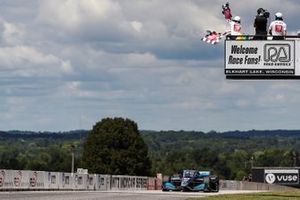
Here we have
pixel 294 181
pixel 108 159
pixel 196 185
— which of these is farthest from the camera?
pixel 294 181

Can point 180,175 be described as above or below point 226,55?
below

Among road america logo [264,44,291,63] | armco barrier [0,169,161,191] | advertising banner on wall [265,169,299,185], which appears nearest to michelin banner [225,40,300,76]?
road america logo [264,44,291,63]

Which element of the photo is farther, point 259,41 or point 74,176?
point 74,176

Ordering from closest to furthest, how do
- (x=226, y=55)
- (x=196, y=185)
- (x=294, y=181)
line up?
(x=226, y=55), (x=196, y=185), (x=294, y=181)

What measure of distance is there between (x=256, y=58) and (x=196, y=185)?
2290 centimetres

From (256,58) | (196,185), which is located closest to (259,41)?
(256,58)

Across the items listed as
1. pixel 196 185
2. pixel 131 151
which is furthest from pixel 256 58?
pixel 131 151

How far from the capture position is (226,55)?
38125 mm

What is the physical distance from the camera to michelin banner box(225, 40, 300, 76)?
3819 cm

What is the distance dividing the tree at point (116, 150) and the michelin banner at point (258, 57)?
75391 millimetres

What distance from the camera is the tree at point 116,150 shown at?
114 metres

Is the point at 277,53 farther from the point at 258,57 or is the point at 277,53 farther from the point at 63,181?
the point at 63,181

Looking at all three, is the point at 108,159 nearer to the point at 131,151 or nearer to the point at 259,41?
the point at 131,151

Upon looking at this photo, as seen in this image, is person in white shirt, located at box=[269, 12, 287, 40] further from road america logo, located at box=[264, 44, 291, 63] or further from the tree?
the tree
